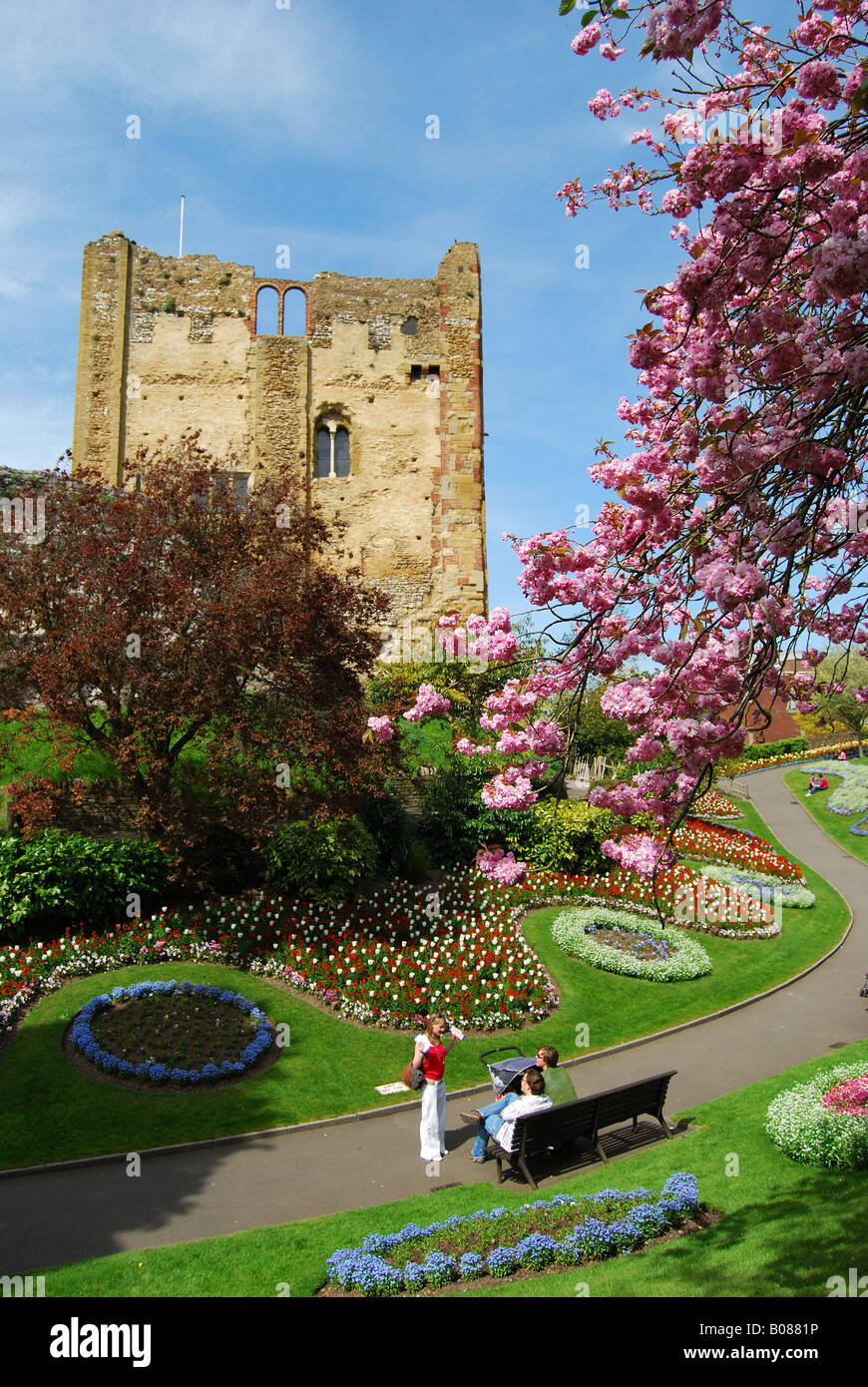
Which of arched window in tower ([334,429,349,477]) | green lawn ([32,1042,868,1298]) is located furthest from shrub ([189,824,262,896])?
arched window in tower ([334,429,349,477])

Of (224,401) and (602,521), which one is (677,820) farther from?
(224,401)

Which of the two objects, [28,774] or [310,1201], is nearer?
[310,1201]

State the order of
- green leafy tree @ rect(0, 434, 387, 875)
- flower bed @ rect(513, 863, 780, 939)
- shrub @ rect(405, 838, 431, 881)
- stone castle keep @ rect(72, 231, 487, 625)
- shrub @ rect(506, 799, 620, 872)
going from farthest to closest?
stone castle keep @ rect(72, 231, 487, 625) → shrub @ rect(506, 799, 620, 872) → flower bed @ rect(513, 863, 780, 939) → shrub @ rect(405, 838, 431, 881) → green leafy tree @ rect(0, 434, 387, 875)

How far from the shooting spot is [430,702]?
22.0 ft

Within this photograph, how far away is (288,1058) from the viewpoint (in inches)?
414

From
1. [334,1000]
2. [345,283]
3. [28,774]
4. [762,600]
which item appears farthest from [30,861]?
[345,283]

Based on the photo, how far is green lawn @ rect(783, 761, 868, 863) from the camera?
26.9 m

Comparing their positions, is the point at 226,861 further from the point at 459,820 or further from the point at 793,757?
the point at 793,757

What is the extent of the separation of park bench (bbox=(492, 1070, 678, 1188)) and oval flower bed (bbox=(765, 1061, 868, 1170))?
3.47 ft

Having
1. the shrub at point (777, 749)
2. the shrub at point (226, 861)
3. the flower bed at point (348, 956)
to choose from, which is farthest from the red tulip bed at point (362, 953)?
the shrub at point (777, 749)

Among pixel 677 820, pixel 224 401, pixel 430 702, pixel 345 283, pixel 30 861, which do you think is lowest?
pixel 30 861

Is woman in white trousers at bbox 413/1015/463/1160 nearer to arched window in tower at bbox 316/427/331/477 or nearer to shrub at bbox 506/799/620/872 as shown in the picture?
shrub at bbox 506/799/620/872

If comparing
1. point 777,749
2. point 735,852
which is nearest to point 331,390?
point 735,852

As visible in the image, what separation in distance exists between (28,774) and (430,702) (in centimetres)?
830
